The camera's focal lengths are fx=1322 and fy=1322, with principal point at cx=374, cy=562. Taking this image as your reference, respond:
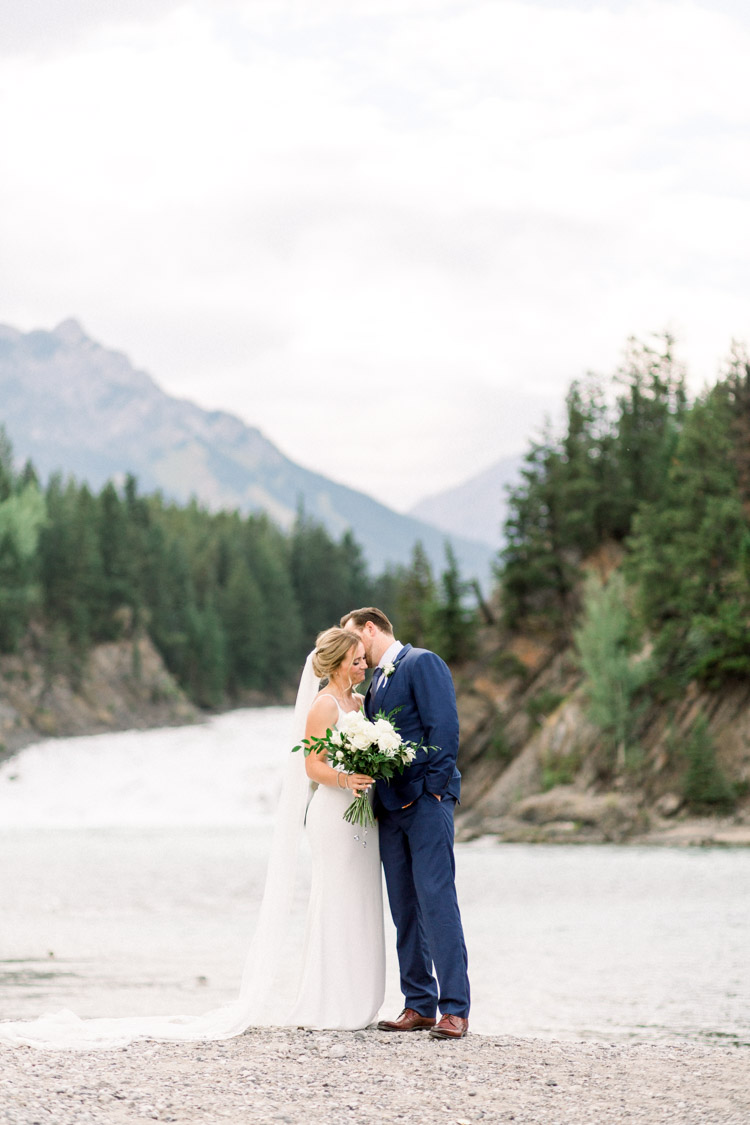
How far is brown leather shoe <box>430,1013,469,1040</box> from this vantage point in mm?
8695

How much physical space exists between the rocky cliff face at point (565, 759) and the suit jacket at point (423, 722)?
37748 mm

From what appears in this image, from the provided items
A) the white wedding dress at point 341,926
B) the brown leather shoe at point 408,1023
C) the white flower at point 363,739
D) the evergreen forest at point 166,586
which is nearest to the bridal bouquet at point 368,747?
Result: the white flower at point 363,739

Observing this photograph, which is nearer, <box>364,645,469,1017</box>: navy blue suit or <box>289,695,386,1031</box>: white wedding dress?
<box>364,645,469,1017</box>: navy blue suit

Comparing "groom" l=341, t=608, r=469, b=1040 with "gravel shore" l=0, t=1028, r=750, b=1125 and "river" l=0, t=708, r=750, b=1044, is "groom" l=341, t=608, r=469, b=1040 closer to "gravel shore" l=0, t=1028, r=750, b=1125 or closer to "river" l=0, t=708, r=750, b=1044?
"gravel shore" l=0, t=1028, r=750, b=1125

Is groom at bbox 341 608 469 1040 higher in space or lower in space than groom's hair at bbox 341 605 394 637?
lower

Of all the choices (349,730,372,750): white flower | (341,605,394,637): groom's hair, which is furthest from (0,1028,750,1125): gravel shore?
(341,605,394,637): groom's hair

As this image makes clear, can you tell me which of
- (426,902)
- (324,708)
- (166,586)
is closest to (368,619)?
(324,708)

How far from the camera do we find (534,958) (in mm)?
21109

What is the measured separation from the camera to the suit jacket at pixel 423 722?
8812 mm

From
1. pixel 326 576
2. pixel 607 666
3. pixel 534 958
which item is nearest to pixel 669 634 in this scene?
pixel 607 666

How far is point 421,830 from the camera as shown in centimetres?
888

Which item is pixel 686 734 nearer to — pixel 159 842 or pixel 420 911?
pixel 159 842

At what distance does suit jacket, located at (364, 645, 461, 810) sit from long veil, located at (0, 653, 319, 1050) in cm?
68

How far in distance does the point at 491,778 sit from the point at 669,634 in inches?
387
